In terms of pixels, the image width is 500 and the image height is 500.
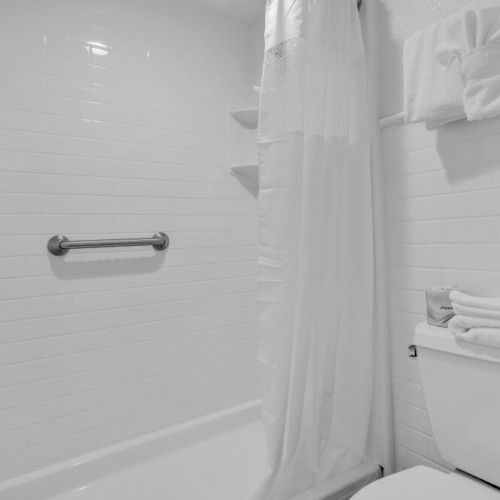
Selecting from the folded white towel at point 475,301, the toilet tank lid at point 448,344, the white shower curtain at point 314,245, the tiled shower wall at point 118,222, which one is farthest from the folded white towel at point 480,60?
the tiled shower wall at point 118,222

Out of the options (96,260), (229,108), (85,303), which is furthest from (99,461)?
(229,108)

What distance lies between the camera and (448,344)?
3.21 feet

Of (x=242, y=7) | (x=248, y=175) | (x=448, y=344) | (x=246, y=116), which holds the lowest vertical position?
(x=448, y=344)

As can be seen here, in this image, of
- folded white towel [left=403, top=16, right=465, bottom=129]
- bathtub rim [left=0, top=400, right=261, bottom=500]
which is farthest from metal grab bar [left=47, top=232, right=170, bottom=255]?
folded white towel [left=403, top=16, right=465, bottom=129]

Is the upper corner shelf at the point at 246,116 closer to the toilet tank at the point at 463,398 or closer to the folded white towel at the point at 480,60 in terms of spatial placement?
the folded white towel at the point at 480,60

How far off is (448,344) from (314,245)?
43 centimetres

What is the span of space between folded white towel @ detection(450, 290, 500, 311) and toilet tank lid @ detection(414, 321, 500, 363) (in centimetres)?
8

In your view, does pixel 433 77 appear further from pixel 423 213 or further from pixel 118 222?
pixel 118 222

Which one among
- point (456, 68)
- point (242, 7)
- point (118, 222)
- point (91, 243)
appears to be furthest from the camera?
point (242, 7)

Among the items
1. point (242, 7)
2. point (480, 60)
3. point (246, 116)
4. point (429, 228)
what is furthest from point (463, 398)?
point (242, 7)

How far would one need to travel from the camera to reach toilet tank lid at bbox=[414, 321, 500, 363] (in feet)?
2.98

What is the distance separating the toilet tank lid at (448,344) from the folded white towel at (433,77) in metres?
0.55

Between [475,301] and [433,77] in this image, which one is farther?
[433,77]

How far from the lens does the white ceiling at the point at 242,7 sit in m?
1.82
